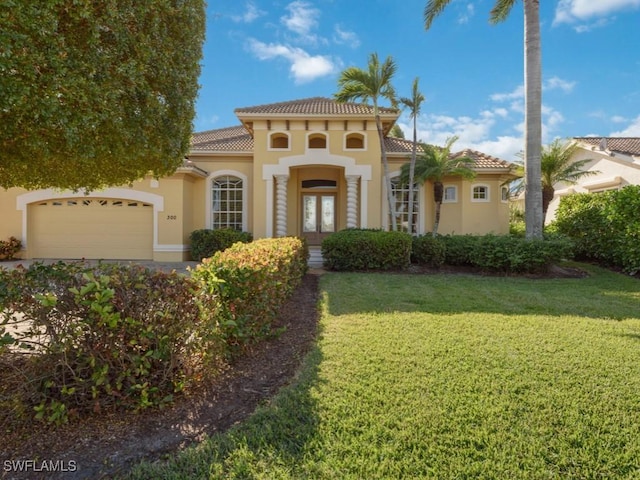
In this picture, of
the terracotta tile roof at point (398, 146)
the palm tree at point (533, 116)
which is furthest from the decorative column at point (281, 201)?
the palm tree at point (533, 116)

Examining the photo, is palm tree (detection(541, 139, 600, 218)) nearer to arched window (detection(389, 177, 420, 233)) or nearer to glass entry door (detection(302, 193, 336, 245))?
arched window (detection(389, 177, 420, 233))

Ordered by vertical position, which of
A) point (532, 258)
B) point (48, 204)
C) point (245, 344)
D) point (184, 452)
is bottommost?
point (184, 452)

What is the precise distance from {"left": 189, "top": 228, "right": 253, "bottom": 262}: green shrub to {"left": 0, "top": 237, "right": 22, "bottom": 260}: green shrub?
7.12m

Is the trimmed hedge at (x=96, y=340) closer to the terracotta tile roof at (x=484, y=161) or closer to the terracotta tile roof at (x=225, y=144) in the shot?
the terracotta tile roof at (x=225, y=144)

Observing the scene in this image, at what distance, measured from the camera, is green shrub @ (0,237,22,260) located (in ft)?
44.3

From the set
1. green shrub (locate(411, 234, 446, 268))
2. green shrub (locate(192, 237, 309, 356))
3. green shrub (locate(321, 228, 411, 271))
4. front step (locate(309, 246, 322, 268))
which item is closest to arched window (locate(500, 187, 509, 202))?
green shrub (locate(411, 234, 446, 268))

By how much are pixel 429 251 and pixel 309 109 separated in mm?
7766

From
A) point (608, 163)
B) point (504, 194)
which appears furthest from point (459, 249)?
point (608, 163)

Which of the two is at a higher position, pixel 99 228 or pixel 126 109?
pixel 126 109

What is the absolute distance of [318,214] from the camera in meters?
16.2

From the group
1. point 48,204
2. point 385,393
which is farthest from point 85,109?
point 48,204

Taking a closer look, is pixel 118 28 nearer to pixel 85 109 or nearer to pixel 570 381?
pixel 85 109

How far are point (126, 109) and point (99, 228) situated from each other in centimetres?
1175

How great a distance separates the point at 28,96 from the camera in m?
3.48
